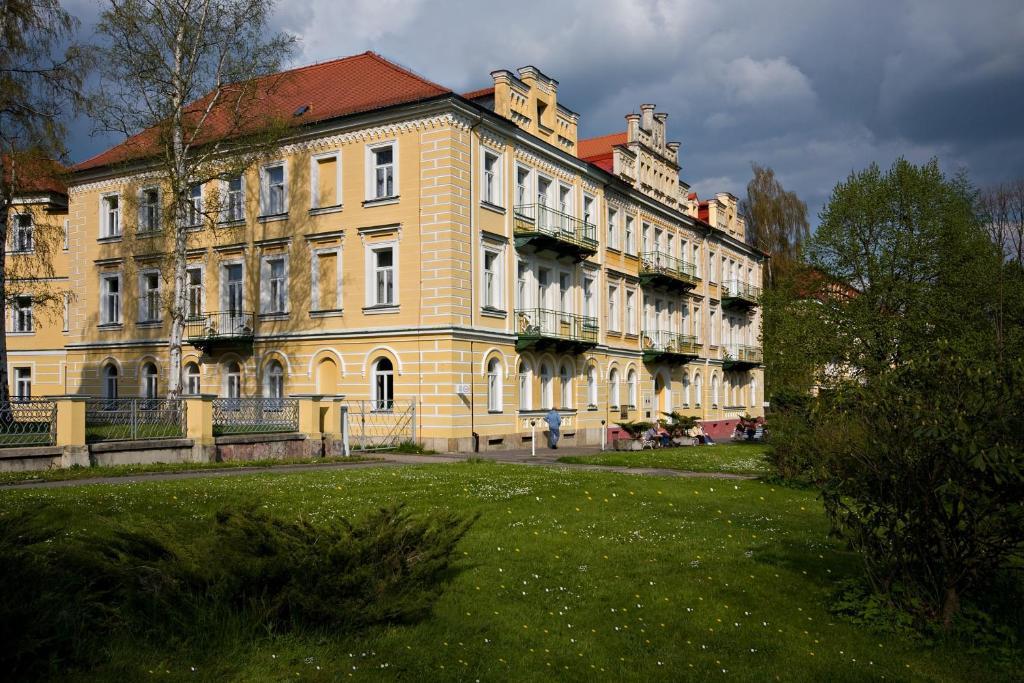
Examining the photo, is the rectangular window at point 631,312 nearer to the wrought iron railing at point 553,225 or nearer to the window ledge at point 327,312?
the wrought iron railing at point 553,225

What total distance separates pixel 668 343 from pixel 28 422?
3307 centimetres

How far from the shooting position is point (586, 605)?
7.84 metres

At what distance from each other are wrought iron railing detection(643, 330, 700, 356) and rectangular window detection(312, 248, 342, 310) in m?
17.6

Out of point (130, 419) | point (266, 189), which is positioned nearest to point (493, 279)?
point (266, 189)

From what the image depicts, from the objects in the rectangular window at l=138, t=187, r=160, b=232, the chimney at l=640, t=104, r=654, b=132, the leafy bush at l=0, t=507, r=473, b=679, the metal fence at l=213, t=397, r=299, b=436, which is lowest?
the leafy bush at l=0, t=507, r=473, b=679

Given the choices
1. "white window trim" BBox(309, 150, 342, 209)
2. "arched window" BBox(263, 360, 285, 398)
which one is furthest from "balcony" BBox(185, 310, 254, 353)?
"white window trim" BBox(309, 150, 342, 209)

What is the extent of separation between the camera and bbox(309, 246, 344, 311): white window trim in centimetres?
3116

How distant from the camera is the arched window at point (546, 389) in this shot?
3412 centimetres

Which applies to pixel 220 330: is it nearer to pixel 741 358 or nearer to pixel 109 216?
pixel 109 216

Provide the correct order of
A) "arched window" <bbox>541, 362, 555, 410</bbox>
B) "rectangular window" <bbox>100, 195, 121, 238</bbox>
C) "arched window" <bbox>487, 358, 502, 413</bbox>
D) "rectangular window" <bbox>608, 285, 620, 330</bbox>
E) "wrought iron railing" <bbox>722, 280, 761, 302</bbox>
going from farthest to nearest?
"wrought iron railing" <bbox>722, 280, 761, 302</bbox>, "rectangular window" <bbox>608, 285, 620, 330</bbox>, "rectangular window" <bbox>100, 195, 121, 238</bbox>, "arched window" <bbox>541, 362, 555, 410</bbox>, "arched window" <bbox>487, 358, 502, 413</bbox>

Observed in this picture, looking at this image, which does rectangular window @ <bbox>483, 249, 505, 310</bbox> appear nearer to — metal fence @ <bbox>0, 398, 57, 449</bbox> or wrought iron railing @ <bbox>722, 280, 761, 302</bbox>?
metal fence @ <bbox>0, 398, 57, 449</bbox>

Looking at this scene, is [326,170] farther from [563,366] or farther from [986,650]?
[986,650]

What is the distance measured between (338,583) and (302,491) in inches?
299

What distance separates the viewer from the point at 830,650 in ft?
22.7
